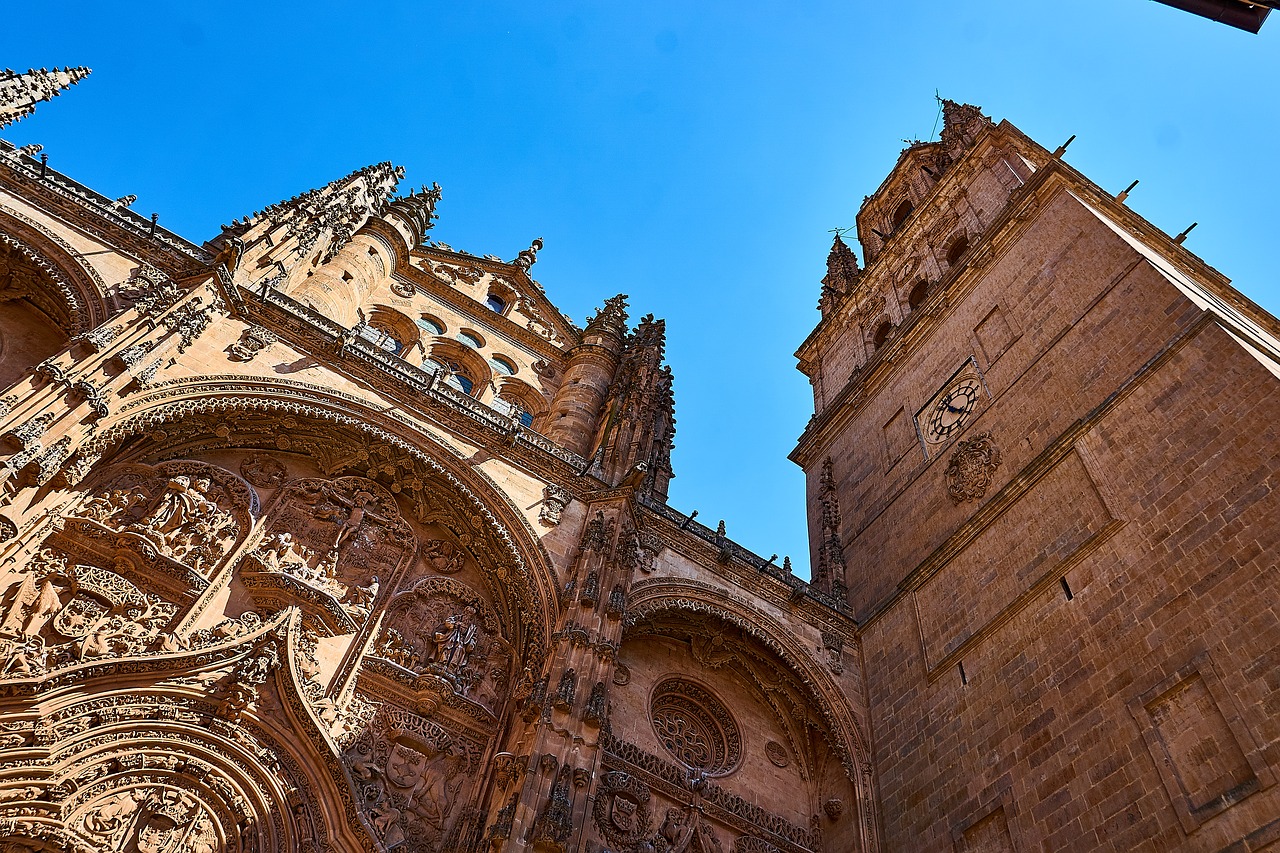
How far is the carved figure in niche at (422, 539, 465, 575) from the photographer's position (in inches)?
467

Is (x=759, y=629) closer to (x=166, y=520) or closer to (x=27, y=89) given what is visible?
(x=166, y=520)

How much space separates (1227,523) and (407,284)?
49.8 feet

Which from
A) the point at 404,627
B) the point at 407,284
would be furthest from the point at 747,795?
the point at 407,284

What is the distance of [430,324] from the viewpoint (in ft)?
57.5

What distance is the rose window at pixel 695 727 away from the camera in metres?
12.3

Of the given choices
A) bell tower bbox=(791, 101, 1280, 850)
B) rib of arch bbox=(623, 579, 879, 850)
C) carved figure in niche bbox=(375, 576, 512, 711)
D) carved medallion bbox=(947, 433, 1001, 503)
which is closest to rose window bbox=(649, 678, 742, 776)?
rib of arch bbox=(623, 579, 879, 850)

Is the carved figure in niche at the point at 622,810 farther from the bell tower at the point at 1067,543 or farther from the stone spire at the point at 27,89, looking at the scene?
the stone spire at the point at 27,89

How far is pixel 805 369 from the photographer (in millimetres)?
26078

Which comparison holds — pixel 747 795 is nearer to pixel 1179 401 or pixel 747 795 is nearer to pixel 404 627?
pixel 404 627

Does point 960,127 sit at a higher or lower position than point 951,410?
higher

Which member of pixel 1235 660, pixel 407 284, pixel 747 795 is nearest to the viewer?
pixel 1235 660

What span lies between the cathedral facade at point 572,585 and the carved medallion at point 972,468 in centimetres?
6

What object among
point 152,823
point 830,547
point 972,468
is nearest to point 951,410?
point 972,468

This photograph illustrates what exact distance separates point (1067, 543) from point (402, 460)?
9.33 meters
